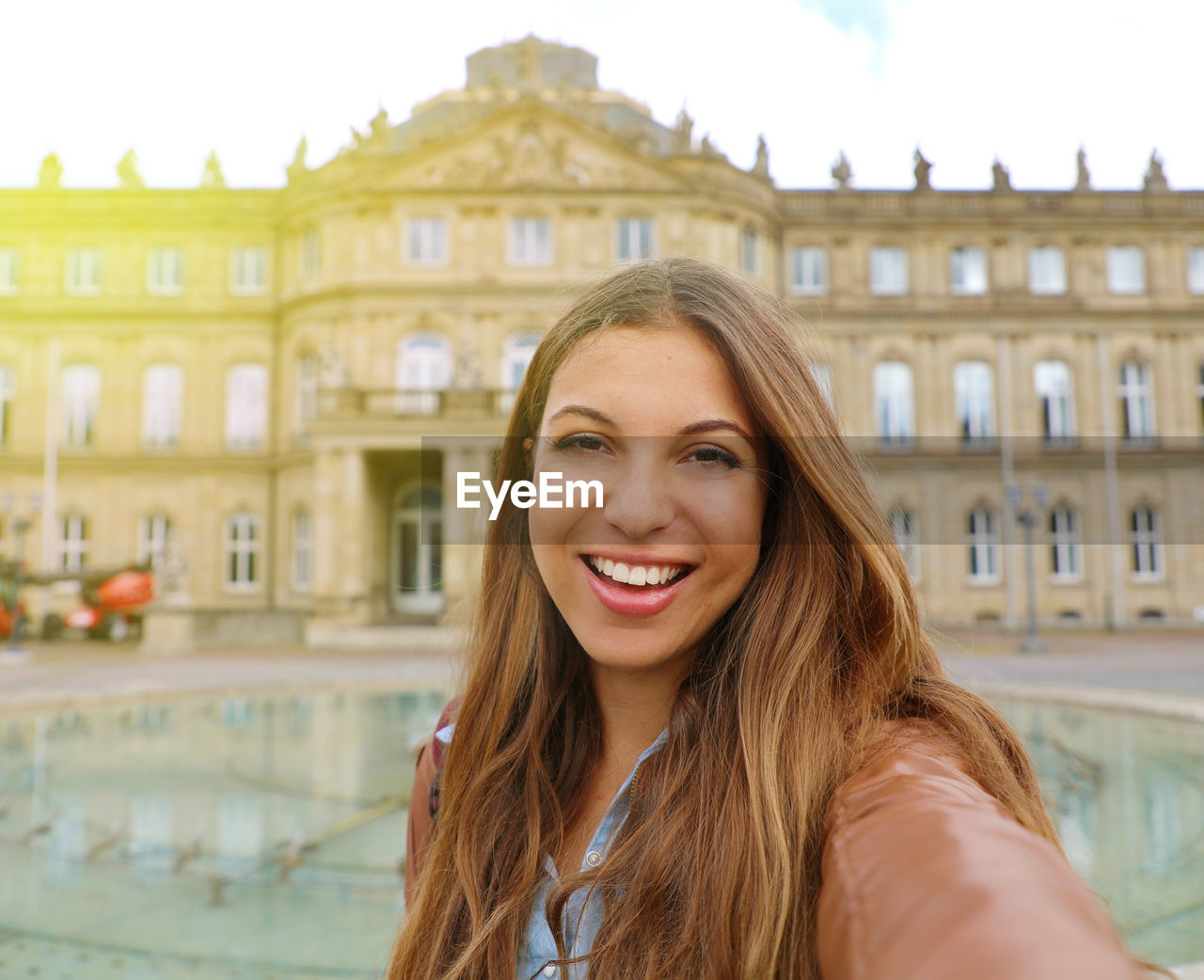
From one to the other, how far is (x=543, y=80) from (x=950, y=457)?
70.2 feet

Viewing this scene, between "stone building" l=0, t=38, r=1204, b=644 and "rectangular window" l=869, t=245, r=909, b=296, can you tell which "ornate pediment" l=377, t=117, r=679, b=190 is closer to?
"stone building" l=0, t=38, r=1204, b=644

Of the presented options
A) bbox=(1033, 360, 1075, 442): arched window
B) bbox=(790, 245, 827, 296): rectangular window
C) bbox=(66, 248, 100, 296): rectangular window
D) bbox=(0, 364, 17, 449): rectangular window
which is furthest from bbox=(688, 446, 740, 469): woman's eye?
bbox=(0, 364, 17, 449): rectangular window

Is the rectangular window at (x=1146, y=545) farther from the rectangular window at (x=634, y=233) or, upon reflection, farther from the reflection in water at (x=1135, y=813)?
the reflection in water at (x=1135, y=813)

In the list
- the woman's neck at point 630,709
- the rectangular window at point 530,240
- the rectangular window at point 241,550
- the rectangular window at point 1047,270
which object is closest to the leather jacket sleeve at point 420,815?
the woman's neck at point 630,709

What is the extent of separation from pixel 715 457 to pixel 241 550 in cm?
3190

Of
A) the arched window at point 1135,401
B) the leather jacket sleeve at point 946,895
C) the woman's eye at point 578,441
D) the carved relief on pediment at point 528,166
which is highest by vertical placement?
the carved relief on pediment at point 528,166

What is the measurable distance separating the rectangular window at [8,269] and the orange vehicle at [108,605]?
Answer: 14225mm

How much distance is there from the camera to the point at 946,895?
73 cm

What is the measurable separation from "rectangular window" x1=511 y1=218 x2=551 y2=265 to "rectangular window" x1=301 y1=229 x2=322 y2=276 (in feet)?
22.4

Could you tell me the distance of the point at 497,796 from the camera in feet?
4.87

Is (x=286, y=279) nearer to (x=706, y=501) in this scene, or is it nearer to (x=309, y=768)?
(x=309, y=768)

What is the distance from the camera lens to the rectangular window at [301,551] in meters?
29.2

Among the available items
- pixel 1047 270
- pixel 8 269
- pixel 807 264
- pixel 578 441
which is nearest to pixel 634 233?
pixel 807 264

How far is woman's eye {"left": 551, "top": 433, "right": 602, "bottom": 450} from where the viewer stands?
134 cm
